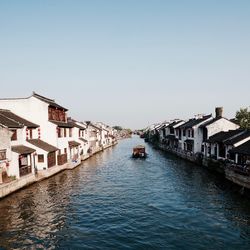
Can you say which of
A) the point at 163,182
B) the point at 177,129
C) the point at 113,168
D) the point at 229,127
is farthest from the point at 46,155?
the point at 177,129

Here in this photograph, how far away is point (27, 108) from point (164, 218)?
2896 centimetres

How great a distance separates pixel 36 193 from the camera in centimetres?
2966

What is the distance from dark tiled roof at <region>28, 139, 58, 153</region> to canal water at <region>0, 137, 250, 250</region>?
4.87m

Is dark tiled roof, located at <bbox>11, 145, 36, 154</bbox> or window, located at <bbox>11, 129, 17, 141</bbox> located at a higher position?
window, located at <bbox>11, 129, 17, 141</bbox>

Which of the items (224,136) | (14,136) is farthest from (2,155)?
(224,136)

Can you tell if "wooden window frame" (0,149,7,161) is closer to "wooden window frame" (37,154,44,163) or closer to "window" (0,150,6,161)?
"window" (0,150,6,161)

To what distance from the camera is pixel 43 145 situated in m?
40.3

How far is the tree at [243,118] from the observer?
5906cm

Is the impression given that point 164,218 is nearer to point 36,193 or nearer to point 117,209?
point 117,209

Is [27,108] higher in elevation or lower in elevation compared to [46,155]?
higher

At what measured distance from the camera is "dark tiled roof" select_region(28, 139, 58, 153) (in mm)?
38438

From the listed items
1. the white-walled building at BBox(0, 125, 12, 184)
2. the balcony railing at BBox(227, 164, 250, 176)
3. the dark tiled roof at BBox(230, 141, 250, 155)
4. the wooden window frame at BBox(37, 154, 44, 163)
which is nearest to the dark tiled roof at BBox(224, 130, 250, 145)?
the dark tiled roof at BBox(230, 141, 250, 155)

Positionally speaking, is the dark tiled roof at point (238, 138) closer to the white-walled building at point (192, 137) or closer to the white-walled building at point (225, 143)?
the white-walled building at point (225, 143)

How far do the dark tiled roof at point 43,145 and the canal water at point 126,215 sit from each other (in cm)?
487
